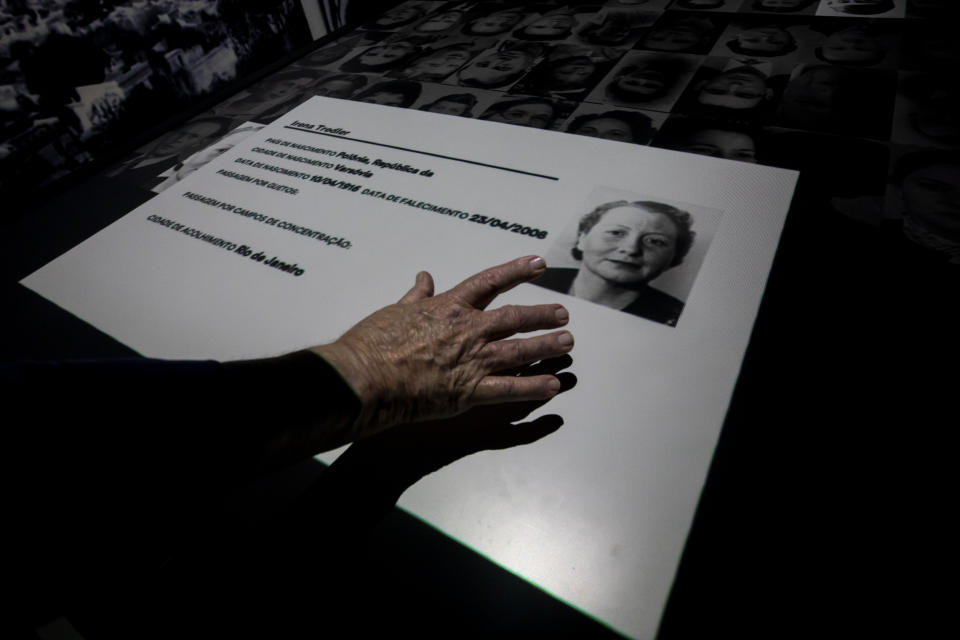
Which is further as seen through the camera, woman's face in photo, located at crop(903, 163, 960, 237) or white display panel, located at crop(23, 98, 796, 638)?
woman's face in photo, located at crop(903, 163, 960, 237)

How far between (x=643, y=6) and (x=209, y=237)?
6.83 feet

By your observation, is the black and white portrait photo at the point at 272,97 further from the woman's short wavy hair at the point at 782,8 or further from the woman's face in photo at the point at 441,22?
the woman's short wavy hair at the point at 782,8

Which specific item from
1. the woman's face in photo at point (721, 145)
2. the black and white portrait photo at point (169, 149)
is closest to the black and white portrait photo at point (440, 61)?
the black and white portrait photo at point (169, 149)

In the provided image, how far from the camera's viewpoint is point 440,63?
2053 mm

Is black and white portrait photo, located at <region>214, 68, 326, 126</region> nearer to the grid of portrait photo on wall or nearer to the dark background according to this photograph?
the grid of portrait photo on wall

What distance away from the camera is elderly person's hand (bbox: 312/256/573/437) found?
813 mm

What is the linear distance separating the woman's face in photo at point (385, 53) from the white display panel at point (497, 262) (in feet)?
1.51

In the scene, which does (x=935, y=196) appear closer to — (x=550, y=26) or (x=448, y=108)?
(x=448, y=108)

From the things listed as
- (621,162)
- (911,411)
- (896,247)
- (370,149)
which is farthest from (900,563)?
(370,149)

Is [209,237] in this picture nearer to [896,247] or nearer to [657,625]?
[657,625]

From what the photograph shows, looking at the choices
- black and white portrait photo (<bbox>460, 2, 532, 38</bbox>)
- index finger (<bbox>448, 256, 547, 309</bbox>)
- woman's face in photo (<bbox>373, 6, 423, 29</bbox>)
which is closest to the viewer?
Result: index finger (<bbox>448, 256, 547, 309</bbox>)

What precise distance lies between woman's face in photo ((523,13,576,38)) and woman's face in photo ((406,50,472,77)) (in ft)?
1.05

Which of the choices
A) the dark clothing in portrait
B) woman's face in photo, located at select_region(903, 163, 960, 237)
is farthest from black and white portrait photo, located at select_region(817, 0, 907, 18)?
the dark clothing in portrait

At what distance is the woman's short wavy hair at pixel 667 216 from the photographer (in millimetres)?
1102
